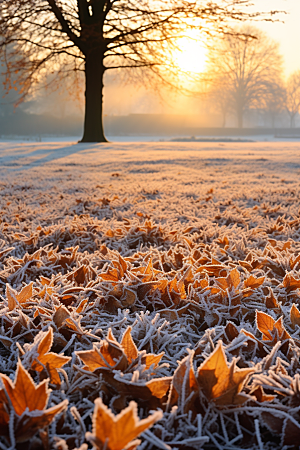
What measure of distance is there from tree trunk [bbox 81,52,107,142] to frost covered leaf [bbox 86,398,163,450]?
1660 cm

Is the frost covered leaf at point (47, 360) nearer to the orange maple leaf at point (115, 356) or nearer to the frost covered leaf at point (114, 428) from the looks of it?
the orange maple leaf at point (115, 356)

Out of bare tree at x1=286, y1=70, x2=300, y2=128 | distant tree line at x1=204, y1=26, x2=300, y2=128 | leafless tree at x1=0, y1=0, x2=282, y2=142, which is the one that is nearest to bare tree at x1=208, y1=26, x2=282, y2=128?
distant tree line at x1=204, y1=26, x2=300, y2=128

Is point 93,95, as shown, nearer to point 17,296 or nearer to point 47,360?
point 17,296

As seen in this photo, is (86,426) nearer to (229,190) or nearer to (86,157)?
(229,190)

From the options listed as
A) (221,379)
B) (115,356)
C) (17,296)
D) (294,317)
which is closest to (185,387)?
(221,379)

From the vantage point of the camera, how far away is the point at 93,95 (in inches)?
627

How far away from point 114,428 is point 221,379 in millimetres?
307

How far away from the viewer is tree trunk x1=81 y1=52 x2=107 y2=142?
1554 centimetres

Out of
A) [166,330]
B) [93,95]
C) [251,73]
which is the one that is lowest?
[166,330]

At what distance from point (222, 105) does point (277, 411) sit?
6344cm

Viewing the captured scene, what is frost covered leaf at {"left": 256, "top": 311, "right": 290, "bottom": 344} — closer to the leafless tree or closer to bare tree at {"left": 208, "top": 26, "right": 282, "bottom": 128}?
the leafless tree

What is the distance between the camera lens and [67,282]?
4.96 feet

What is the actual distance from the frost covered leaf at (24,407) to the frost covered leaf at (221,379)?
12.8 inches

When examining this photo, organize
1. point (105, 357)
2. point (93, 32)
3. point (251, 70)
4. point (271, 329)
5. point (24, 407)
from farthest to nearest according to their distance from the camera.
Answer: point (251, 70), point (93, 32), point (271, 329), point (105, 357), point (24, 407)
